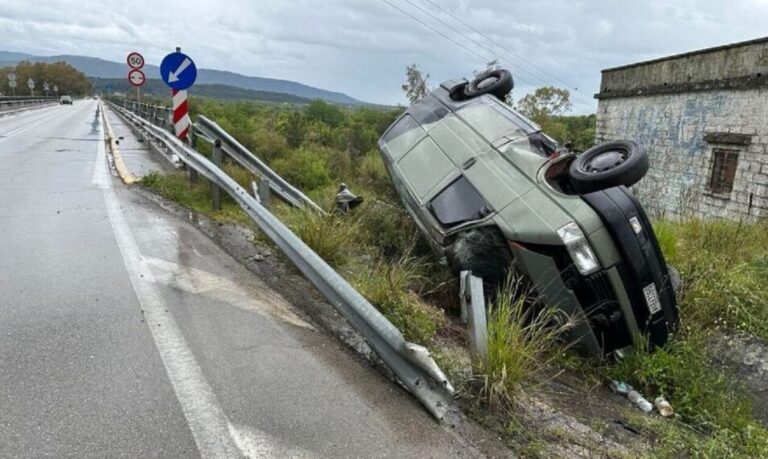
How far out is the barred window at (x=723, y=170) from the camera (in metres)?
12.7

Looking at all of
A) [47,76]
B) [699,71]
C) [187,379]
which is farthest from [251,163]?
[47,76]

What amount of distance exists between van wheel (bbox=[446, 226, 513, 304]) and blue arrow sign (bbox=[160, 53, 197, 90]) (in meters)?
7.64

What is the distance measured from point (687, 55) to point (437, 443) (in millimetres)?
15128

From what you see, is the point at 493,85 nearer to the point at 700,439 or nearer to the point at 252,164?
the point at 252,164

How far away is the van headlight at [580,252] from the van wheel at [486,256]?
57 cm

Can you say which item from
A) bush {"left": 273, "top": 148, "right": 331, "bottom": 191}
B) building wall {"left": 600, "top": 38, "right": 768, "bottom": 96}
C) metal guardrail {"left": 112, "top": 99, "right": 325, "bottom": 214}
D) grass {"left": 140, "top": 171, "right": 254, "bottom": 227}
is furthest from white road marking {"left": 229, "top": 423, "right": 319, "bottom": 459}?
building wall {"left": 600, "top": 38, "right": 768, "bottom": 96}

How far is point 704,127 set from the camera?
44.8 feet

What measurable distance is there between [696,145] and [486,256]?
12004 mm

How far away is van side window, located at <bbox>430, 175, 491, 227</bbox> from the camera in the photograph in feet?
15.9

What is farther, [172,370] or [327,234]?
[327,234]

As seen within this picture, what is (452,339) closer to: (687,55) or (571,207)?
(571,207)

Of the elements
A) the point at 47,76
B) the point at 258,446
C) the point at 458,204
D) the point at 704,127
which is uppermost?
the point at 47,76

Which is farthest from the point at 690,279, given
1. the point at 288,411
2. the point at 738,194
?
the point at 738,194

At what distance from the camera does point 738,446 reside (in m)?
3.10
